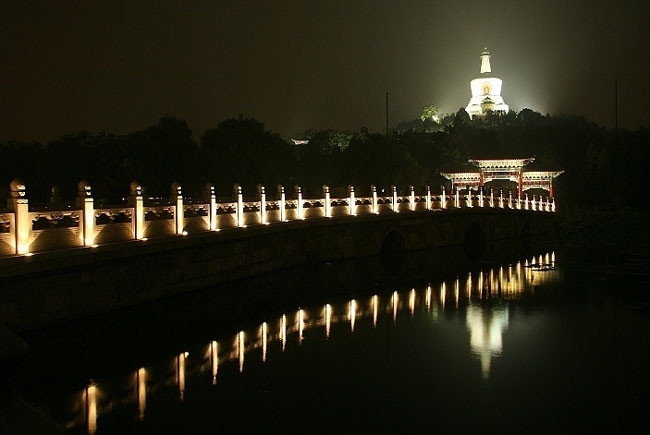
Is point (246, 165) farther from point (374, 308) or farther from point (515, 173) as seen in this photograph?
point (374, 308)

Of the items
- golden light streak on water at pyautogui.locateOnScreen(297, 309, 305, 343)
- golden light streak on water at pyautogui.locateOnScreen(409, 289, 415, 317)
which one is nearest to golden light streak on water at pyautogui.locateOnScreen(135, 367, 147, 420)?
golden light streak on water at pyautogui.locateOnScreen(297, 309, 305, 343)

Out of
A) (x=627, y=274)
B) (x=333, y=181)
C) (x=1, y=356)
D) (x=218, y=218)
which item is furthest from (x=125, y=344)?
(x=333, y=181)

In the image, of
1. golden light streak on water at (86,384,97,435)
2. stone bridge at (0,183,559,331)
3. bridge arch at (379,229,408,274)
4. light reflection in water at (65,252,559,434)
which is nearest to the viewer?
golden light streak on water at (86,384,97,435)

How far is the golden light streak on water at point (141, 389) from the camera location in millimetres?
8914

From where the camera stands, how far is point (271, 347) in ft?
40.9

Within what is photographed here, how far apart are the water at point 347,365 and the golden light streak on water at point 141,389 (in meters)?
0.02

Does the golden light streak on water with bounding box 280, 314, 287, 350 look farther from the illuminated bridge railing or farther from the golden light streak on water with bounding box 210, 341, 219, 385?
the illuminated bridge railing

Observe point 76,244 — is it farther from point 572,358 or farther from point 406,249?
point 406,249

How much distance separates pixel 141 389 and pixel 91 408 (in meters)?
0.96

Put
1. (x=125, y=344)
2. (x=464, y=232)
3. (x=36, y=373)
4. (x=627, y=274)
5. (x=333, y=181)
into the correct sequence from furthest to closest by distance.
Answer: (x=333, y=181), (x=464, y=232), (x=627, y=274), (x=125, y=344), (x=36, y=373)

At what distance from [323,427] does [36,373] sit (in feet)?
13.3

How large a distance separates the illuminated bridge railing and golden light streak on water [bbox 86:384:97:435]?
2504 millimetres

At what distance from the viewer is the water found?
28.8 feet

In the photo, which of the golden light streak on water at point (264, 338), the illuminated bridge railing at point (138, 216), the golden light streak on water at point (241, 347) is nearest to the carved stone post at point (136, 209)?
the illuminated bridge railing at point (138, 216)
